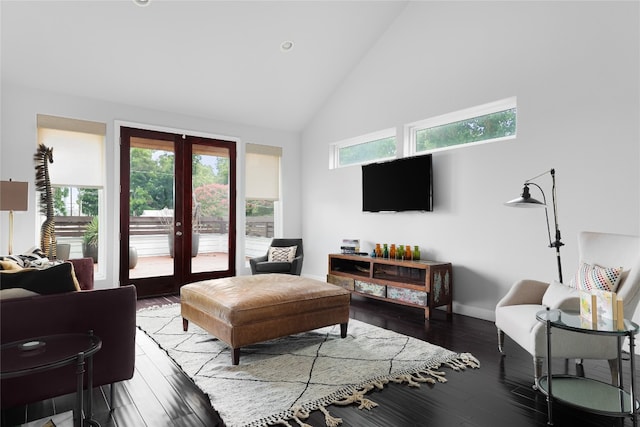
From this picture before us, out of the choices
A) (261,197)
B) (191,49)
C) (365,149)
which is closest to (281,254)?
(261,197)

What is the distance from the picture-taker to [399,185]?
186 inches

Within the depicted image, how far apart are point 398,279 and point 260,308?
2073 millimetres

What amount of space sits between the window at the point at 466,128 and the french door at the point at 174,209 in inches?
112

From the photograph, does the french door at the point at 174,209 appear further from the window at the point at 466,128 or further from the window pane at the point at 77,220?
the window at the point at 466,128

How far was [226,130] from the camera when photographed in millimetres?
5879

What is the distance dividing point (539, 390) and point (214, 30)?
14.6ft

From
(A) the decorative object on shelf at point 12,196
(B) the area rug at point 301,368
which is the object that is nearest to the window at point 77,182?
(A) the decorative object on shelf at point 12,196

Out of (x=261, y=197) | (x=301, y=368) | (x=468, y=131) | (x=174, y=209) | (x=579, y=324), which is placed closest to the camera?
(x=579, y=324)

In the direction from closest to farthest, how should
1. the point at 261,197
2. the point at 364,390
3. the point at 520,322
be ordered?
1. the point at 364,390
2. the point at 520,322
3. the point at 261,197

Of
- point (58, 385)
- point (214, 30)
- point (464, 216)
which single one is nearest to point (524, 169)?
point (464, 216)

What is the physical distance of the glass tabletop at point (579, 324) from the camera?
1.92 metres

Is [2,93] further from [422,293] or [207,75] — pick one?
[422,293]

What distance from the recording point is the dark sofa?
1843 millimetres

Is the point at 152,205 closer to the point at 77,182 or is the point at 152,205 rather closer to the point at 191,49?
the point at 77,182
